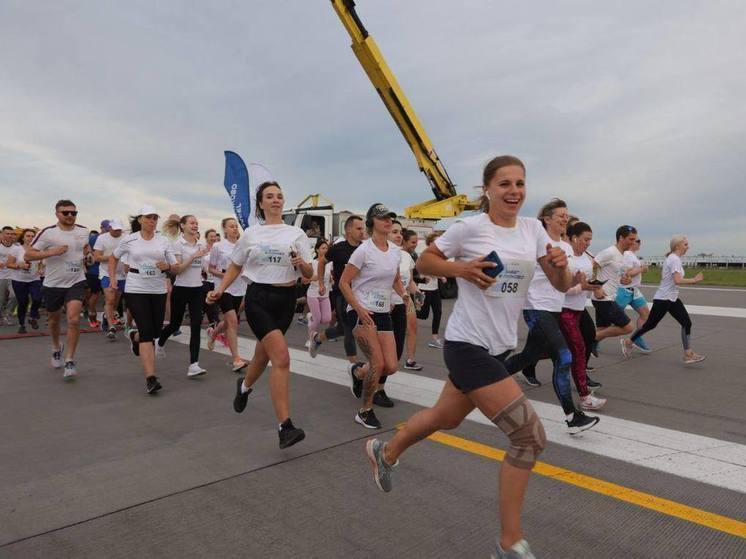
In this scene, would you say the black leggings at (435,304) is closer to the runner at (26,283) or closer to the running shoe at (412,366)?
the running shoe at (412,366)

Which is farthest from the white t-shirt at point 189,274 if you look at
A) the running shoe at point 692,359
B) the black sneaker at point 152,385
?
the running shoe at point 692,359

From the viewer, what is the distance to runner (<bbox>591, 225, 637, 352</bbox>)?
609 cm

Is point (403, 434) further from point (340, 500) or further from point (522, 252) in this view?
point (522, 252)

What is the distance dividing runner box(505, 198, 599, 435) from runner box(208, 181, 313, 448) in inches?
73.9

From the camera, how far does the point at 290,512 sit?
2775 millimetres

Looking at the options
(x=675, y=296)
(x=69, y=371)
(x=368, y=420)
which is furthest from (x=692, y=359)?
(x=69, y=371)

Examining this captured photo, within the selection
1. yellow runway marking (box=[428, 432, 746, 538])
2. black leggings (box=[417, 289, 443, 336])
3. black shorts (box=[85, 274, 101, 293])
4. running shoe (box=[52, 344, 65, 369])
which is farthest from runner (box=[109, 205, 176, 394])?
black shorts (box=[85, 274, 101, 293])

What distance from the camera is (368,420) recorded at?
4254 millimetres

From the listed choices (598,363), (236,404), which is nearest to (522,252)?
(236,404)

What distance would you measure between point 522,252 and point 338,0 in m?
18.2

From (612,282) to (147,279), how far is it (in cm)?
557

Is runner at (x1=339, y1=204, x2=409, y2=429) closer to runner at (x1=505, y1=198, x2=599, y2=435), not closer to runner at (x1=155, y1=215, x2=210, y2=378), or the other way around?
runner at (x1=505, y1=198, x2=599, y2=435)

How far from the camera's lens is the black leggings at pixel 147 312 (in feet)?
18.1

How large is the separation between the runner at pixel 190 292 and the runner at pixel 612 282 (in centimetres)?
465
